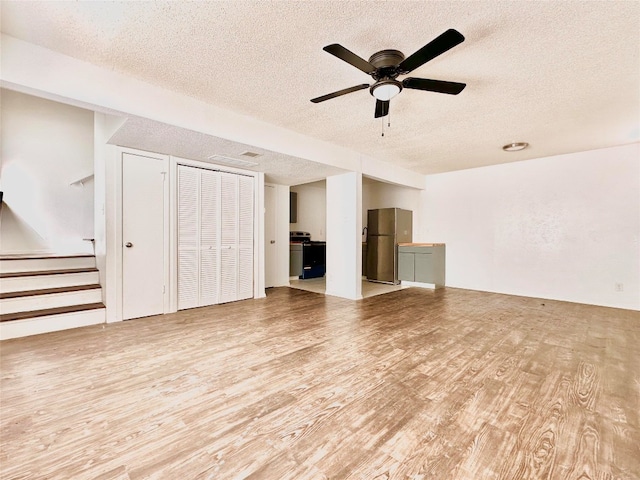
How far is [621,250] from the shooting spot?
4.49m

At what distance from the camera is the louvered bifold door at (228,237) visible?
461cm

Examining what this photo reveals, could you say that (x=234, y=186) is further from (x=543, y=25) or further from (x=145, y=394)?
(x=543, y=25)

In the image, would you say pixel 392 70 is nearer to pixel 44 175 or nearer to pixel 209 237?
pixel 209 237

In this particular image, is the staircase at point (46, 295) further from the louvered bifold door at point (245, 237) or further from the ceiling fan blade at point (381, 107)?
the ceiling fan blade at point (381, 107)

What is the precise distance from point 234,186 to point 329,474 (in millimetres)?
4216

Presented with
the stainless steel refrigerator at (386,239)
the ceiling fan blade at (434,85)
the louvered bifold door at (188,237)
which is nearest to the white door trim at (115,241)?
the louvered bifold door at (188,237)

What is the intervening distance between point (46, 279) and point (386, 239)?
589 centimetres

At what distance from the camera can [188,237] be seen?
13.9 feet

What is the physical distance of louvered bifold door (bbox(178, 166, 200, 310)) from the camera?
4152 millimetres

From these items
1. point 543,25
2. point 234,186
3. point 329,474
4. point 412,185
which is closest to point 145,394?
point 329,474

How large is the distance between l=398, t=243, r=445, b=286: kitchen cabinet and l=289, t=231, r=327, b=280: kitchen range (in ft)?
6.69

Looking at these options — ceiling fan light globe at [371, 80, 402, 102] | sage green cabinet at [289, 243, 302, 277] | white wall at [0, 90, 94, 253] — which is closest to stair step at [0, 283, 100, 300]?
white wall at [0, 90, 94, 253]

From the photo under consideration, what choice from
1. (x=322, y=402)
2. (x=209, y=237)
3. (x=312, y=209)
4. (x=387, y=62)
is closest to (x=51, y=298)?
(x=209, y=237)

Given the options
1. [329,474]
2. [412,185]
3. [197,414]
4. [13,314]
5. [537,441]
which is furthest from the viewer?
[412,185]
